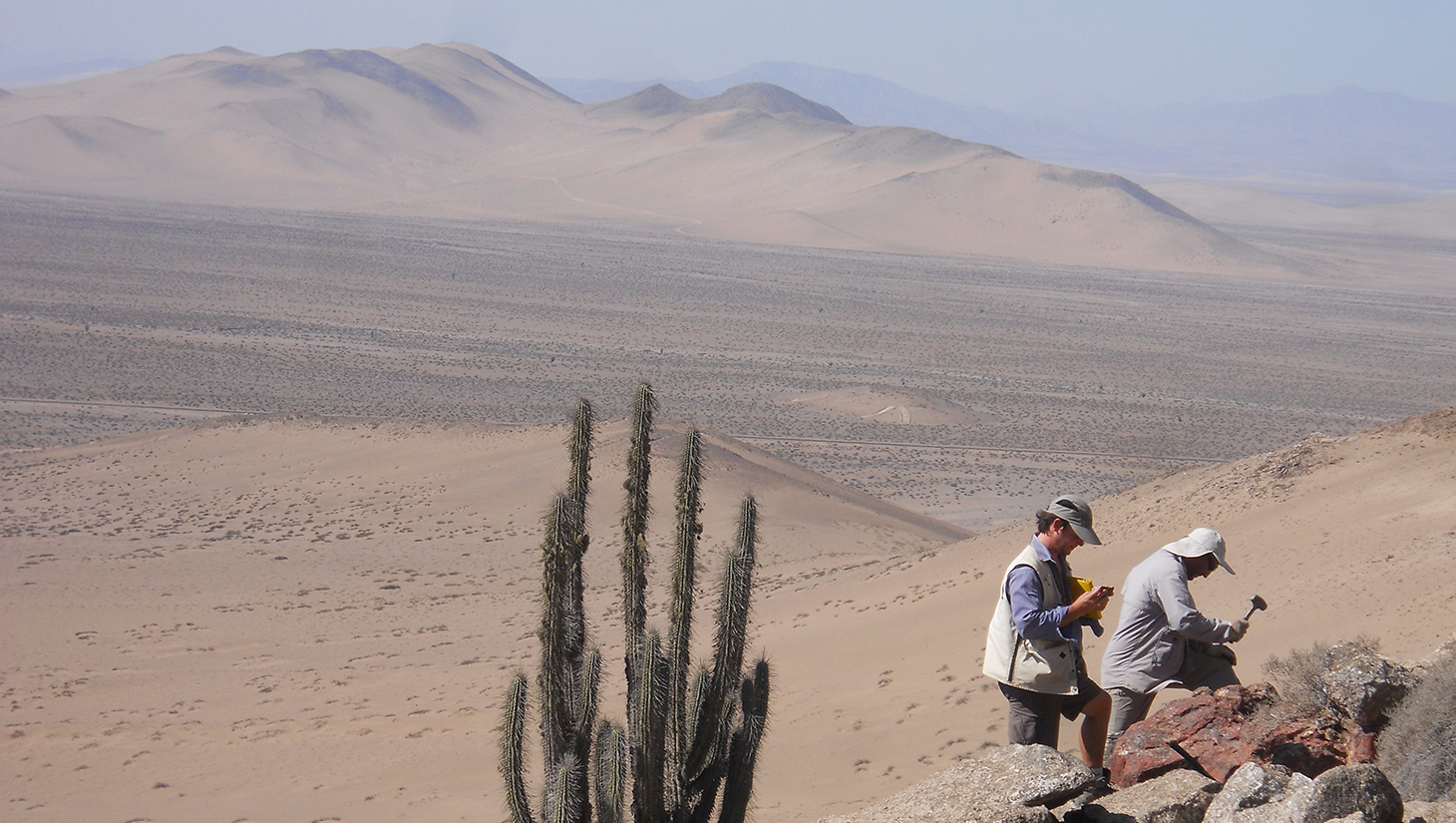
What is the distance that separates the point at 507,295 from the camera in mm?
48750

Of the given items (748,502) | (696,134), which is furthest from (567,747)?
(696,134)

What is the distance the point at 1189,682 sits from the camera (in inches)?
205

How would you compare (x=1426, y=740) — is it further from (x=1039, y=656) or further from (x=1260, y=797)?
(x=1039, y=656)

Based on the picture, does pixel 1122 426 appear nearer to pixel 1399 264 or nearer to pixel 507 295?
pixel 507 295

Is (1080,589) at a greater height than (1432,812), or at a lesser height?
greater

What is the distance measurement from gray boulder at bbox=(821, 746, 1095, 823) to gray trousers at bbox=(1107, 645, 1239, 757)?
132 cm

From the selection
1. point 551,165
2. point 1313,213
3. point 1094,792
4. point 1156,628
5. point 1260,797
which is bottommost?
point 1094,792

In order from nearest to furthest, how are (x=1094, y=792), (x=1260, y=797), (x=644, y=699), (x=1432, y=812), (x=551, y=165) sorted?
(x=1260, y=797), (x=1432, y=812), (x=1094, y=792), (x=644, y=699), (x=551, y=165)

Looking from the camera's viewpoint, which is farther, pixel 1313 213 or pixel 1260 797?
pixel 1313 213

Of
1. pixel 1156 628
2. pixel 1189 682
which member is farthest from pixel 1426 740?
pixel 1156 628

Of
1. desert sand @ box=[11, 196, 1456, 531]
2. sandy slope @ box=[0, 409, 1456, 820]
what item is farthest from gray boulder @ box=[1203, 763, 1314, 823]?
desert sand @ box=[11, 196, 1456, 531]

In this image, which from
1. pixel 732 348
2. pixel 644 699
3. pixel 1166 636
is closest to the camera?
pixel 1166 636

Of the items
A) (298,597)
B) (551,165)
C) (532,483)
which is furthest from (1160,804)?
(551,165)

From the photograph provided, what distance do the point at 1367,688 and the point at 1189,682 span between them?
0.72 metres
